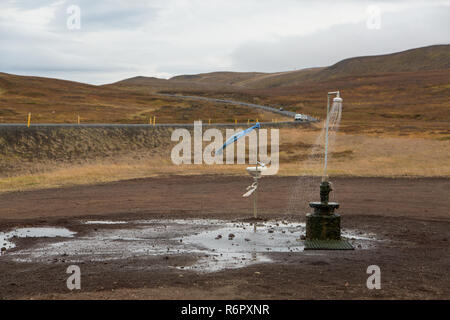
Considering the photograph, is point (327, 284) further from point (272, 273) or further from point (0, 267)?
point (0, 267)

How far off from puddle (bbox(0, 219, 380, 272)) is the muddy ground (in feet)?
0.98

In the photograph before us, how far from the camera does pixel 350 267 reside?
40.7ft

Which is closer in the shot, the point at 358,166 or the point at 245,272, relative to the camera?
the point at 245,272

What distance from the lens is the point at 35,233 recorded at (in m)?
18.0

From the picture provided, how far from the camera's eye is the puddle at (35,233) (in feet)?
56.6

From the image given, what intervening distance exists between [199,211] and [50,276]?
37.0 feet

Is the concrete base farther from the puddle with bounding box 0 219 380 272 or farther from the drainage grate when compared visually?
the puddle with bounding box 0 219 380 272

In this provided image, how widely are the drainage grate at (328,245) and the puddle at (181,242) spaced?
1.06 ft

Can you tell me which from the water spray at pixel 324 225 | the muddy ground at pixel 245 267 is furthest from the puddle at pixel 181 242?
the water spray at pixel 324 225

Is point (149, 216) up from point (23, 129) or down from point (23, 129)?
down

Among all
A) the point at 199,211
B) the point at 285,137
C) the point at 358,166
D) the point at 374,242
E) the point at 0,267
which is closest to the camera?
the point at 0,267

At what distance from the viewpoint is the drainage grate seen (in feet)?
47.6

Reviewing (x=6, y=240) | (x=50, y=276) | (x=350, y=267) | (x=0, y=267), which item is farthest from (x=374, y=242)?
(x=6, y=240)

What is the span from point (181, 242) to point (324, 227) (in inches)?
160
